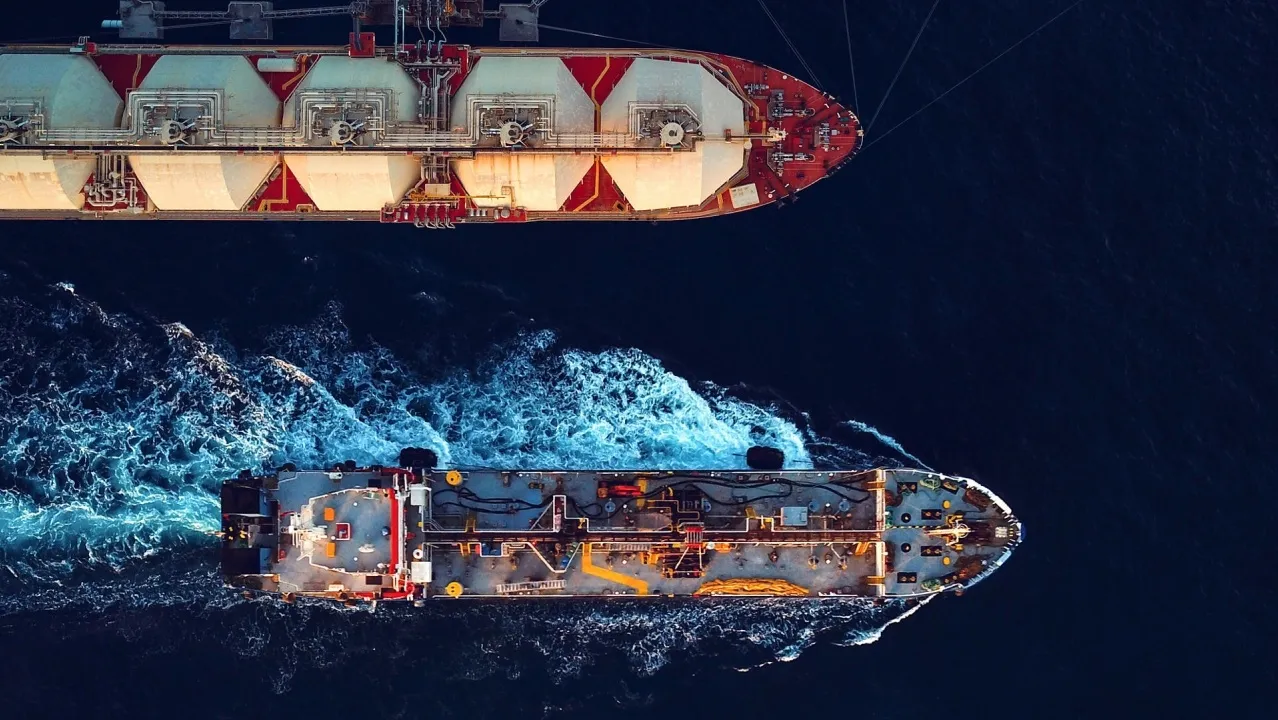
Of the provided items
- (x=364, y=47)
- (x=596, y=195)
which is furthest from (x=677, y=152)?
(x=364, y=47)

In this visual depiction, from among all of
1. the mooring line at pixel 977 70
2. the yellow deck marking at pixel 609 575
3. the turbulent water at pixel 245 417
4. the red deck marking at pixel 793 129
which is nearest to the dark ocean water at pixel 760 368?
the turbulent water at pixel 245 417

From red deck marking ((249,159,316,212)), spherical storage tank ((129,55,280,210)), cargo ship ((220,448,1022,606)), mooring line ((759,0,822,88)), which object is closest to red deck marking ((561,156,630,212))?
mooring line ((759,0,822,88))

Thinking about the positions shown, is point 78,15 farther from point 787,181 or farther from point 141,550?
point 787,181

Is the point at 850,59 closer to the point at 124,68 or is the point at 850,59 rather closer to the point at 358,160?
the point at 358,160

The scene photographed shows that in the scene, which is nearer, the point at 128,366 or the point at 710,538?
the point at 710,538

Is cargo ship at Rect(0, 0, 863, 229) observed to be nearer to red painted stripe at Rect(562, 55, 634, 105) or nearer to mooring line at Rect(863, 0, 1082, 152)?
red painted stripe at Rect(562, 55, 634, 105)

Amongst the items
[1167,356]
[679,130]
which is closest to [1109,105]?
[1167,356]

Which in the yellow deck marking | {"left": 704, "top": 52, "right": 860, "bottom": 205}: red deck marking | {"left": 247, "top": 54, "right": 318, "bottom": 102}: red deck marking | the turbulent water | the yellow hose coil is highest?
{"left": 247, "top": 54, "right": 318, "bottom": 102}: red deck marking
